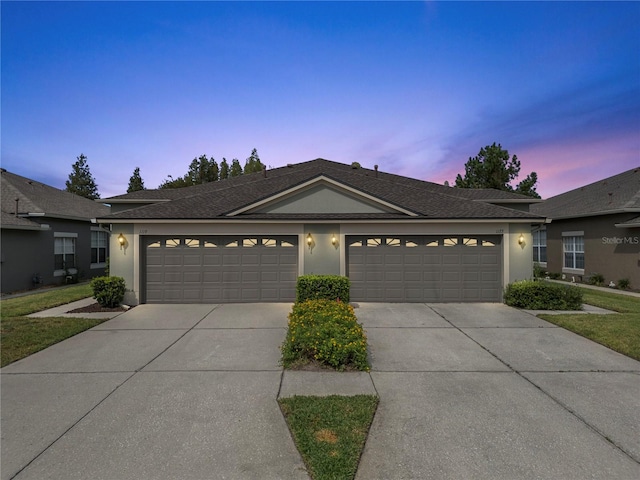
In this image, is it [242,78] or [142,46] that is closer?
[142,46]

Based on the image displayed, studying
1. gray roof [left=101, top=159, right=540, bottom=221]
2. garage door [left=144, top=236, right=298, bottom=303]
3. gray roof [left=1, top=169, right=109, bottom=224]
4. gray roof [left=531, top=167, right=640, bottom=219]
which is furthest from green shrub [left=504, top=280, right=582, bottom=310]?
gray roof [left=1, top=169, right=109, bottom=224]

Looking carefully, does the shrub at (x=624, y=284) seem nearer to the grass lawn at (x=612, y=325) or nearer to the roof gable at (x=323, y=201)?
the grass lawn at (x=612, y=325)

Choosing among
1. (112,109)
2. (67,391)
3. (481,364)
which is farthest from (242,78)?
(481,364)

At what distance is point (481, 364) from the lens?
5.43 meters

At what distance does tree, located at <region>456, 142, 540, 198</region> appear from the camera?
973 inches

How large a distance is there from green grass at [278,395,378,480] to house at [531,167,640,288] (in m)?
10.4

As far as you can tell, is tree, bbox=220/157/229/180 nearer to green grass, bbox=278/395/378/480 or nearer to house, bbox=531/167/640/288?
house, bbox=531/167/640/288

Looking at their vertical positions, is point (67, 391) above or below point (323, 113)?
below

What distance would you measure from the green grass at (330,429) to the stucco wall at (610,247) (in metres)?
15.4

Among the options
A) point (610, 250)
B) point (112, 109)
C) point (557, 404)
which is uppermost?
point (112, 109)

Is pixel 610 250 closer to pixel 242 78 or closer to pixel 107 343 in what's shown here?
pixel 242 78

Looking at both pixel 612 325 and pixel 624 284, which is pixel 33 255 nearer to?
pixel 612 325

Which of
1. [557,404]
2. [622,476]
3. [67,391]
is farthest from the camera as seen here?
[67,391]

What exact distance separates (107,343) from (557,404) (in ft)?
26.9
